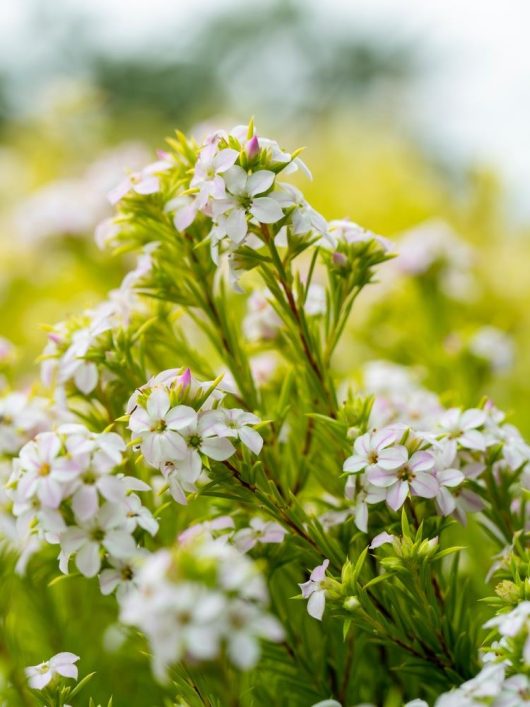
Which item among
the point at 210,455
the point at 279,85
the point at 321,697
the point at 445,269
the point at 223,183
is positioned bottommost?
the point at 321,697

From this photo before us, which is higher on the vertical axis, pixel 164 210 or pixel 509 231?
pixel 509 231

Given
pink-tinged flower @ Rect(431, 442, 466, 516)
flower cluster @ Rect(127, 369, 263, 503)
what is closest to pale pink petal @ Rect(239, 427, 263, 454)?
flower cluster @ Rect(127, 369, 263, 503)

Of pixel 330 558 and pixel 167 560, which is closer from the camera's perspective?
pixel 167 560

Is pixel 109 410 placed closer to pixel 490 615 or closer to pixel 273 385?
pixel 273 385

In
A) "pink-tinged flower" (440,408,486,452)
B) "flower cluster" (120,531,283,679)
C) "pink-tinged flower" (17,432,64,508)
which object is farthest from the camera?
"pink-tinged flower" (440,408,486,452)

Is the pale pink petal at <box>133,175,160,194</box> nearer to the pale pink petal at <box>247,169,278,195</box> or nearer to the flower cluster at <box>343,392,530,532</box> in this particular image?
the pale pink petal at <box>247,169,278,195</box>

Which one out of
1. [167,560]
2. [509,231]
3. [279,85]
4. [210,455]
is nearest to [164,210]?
[210,455]
